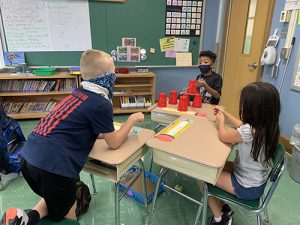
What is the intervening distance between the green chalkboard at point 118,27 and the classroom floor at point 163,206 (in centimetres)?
206

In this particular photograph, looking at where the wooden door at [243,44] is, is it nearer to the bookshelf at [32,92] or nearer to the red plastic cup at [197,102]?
the red plastic cup at [197,102]

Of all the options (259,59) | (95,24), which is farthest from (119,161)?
(95,24)

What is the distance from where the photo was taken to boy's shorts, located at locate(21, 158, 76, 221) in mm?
1077

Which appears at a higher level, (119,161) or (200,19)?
(200,19)

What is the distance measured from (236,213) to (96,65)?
1.48 m

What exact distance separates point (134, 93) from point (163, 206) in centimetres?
221

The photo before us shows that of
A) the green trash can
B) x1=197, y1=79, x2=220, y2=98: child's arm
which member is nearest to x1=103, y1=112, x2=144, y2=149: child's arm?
x1=197, y1=79, x2=220, y2=98: child's arm

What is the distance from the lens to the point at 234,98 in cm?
352

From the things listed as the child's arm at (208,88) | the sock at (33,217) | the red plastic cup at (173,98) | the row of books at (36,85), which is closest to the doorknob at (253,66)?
the child's arm at (208,88)

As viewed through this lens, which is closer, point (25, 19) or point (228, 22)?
point (25, 19)

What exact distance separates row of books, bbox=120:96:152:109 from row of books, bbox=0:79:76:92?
2.79ft

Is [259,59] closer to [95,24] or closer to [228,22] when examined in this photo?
[228,22]

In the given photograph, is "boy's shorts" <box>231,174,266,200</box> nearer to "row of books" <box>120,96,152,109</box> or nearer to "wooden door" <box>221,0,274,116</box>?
"wooden door" <box>221,0,274,116</box>

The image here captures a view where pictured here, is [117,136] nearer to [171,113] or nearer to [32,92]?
[171,113]
